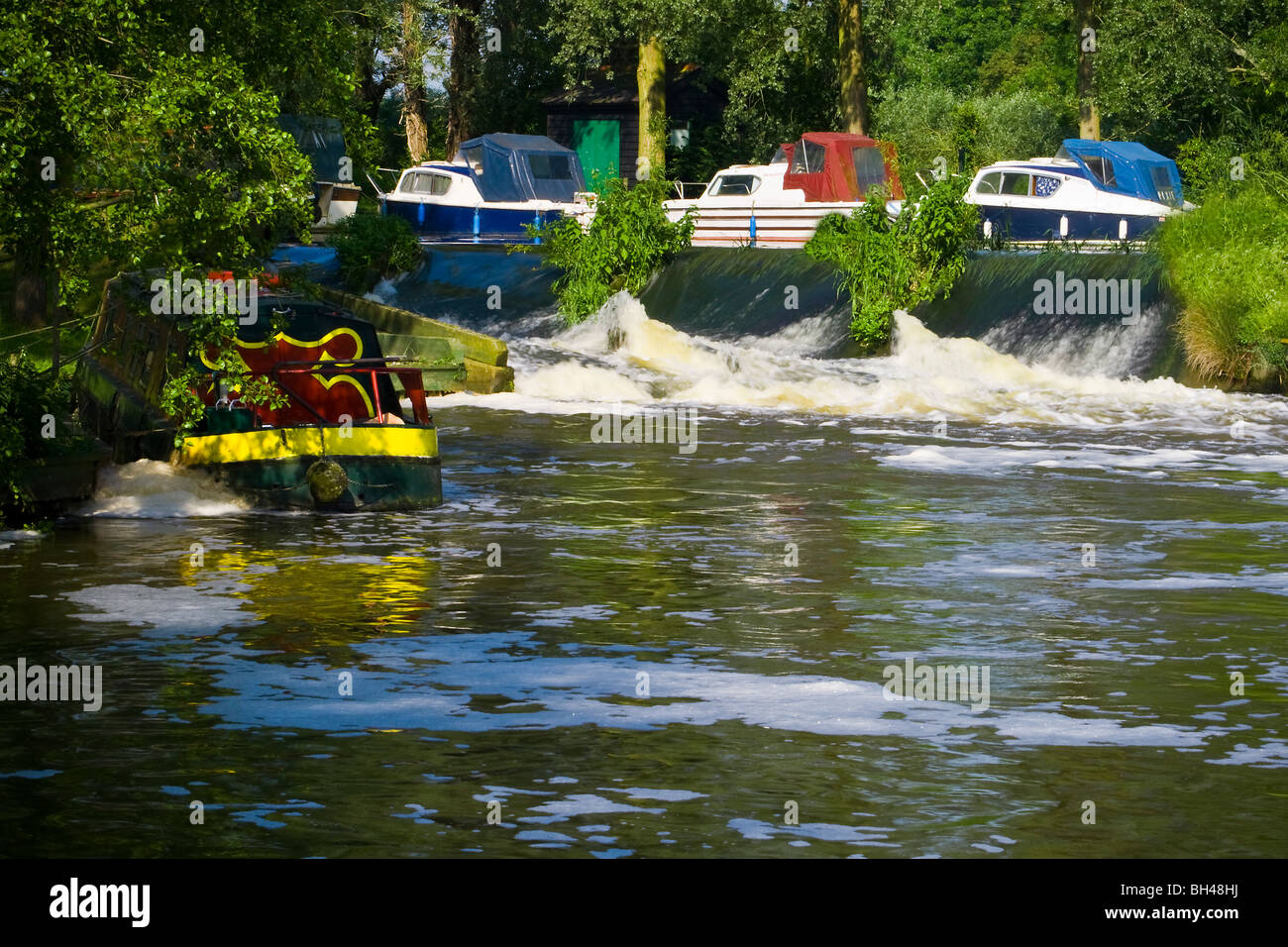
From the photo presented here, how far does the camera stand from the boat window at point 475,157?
48.3 meters

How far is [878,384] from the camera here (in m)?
30.7

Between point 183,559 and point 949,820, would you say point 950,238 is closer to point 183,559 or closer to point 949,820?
point 183,559

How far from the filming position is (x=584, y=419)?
93.3 feet

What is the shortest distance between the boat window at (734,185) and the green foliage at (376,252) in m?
7.41

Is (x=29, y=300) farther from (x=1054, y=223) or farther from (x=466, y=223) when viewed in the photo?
(x=1054, y=223)

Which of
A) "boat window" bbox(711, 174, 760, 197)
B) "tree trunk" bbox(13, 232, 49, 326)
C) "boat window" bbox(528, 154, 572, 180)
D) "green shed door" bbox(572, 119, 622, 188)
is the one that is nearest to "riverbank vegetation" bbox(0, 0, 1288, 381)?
"tree trunk" bbox(13, 232, 49, 326)

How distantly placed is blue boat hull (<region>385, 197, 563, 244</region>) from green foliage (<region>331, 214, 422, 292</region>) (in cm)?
395

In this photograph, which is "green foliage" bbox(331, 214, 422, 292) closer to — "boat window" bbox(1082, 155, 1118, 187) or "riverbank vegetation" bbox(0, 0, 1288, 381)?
"riverbank vegetation" bbox(0, 0, 1288, 381)

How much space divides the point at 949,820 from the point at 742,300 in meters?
28.8

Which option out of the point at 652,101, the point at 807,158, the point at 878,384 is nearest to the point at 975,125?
the point at 652,101

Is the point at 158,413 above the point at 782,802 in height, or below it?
above

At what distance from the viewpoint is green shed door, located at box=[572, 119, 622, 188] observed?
5900 centimetres

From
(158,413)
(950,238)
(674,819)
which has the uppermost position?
(950,238)

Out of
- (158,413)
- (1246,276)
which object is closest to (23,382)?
(158,413)
